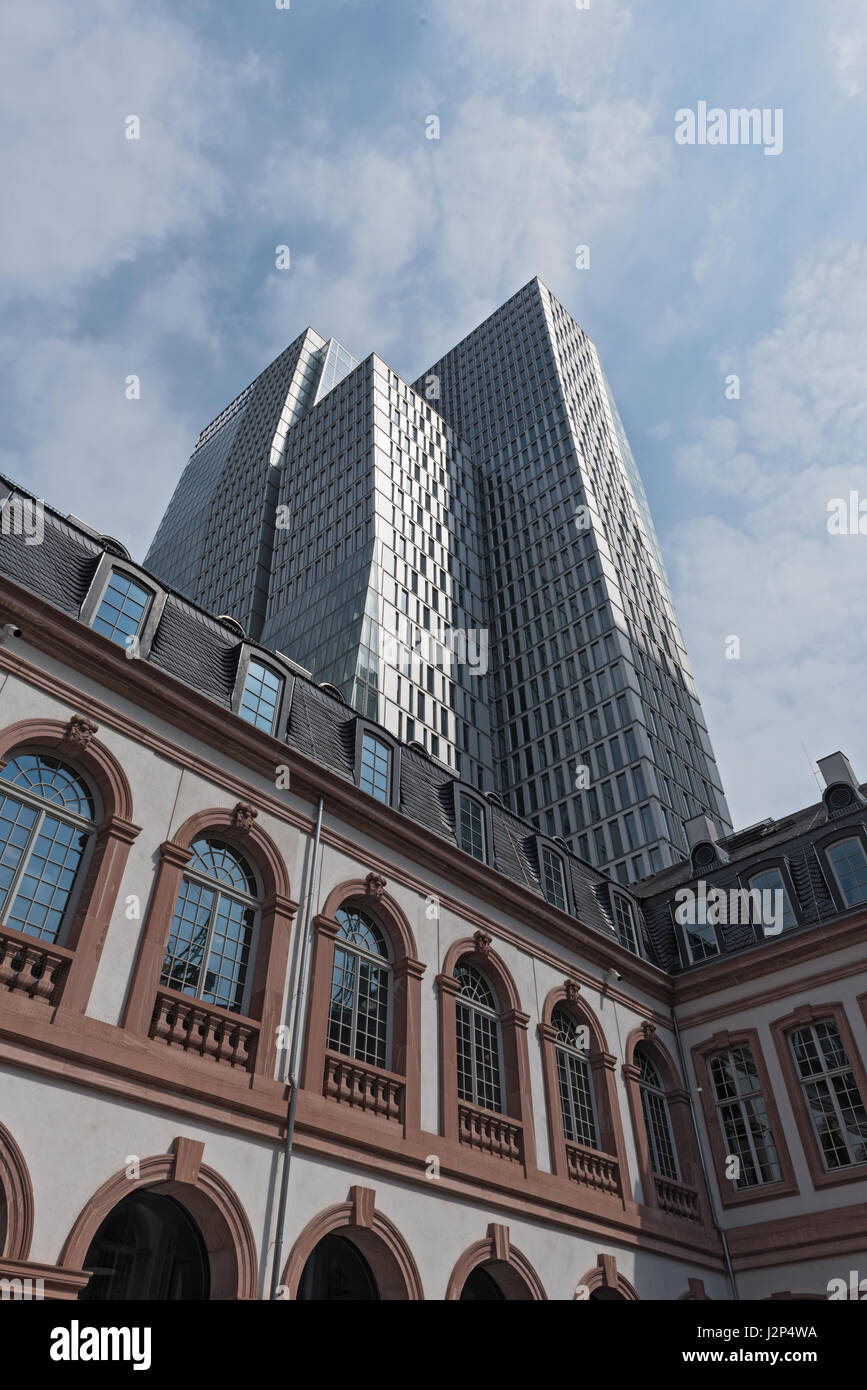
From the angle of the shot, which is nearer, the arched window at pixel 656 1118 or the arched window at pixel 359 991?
the arched window at pixel 359 991

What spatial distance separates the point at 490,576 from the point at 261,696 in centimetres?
7917

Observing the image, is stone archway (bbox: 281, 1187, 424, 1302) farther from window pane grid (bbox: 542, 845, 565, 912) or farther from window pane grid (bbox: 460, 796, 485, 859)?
window pane grid (bbox: 542, 845, 565, 912)

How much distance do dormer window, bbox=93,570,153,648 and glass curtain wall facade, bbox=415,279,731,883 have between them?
179 feet

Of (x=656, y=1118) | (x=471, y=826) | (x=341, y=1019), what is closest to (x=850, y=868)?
(x=656, y=1118)

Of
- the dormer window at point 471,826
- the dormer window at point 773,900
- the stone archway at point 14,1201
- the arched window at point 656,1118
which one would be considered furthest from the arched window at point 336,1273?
the dormer window at point 773,900

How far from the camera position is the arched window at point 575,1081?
66.5 ft

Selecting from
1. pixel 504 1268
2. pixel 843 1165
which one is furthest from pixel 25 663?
pixel 843 1165

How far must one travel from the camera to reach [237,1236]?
42.5 ft

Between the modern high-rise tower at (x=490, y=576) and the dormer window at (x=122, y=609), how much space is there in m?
46.0

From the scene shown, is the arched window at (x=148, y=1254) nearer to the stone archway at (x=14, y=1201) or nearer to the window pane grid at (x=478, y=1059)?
the stone archway at (x=14, y=1201)

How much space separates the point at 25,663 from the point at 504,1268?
13.2 m

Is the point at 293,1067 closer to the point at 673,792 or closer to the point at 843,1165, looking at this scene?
the point at 843,1165

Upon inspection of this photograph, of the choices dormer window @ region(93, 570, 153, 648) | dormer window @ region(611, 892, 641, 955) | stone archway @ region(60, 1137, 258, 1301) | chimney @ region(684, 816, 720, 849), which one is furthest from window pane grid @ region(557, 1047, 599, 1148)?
dormer window @ region(93, 570, 153, 648)

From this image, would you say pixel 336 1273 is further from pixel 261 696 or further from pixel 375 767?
pixel 261 696
